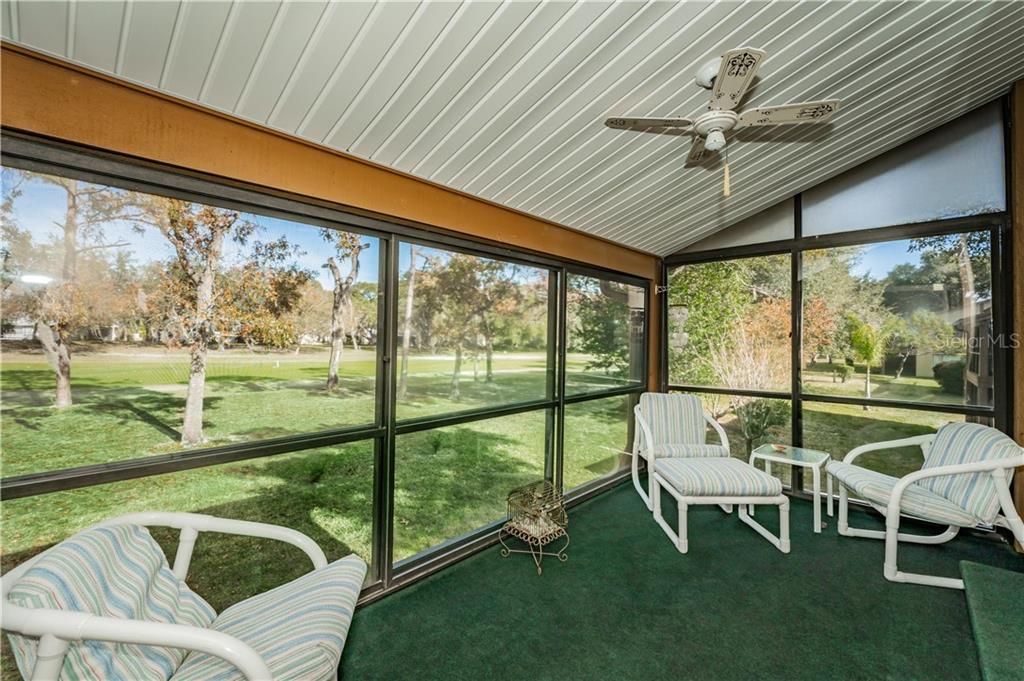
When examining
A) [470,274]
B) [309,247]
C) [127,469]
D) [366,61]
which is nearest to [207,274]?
[309,247]

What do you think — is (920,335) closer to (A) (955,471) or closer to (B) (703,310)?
(A) (955,471)

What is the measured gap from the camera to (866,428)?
3.58m

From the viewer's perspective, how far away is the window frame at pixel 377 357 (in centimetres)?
148

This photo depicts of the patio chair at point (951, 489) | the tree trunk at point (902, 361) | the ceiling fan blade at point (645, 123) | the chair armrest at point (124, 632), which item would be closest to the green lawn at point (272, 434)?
the chair armrest at point (124, 632)

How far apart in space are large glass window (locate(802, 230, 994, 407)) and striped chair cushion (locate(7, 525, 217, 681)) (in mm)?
4651

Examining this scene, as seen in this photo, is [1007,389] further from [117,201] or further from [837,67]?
[117,201]

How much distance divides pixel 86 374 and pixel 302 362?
788 millimetres

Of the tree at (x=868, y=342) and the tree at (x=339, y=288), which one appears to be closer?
the tree at (x=339, y=288)

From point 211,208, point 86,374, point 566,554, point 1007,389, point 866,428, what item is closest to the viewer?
point 86,374

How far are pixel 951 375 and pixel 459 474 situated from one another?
12.9ft

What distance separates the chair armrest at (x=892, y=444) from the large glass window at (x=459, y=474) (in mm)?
2503

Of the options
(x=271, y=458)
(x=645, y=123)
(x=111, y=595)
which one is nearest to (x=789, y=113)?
(x=645, y=123)

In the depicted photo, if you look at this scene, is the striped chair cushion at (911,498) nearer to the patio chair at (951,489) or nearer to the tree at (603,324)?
the patio chair at (951,489)

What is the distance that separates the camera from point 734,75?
1666mm
